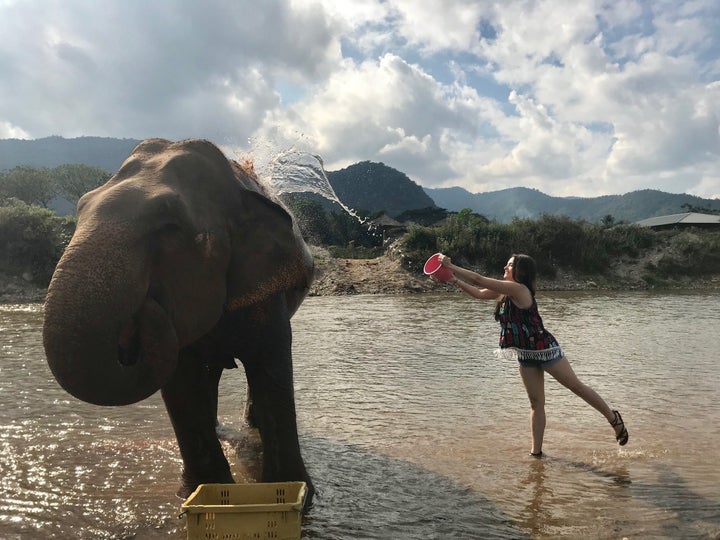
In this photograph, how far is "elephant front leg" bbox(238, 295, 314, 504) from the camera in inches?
159

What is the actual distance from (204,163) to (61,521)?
246 centimetres

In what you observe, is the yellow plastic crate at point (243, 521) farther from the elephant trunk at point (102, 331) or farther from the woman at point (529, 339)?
the woman at point (529, 339)

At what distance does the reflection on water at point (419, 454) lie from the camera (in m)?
3.88

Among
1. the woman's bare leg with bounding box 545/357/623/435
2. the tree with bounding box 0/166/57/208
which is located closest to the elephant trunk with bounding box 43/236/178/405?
the woman's bare leg with bounding box 545/357/623/435

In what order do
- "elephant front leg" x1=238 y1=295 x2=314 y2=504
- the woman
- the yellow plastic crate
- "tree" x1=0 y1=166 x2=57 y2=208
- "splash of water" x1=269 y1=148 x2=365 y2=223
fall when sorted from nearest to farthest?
the yellow plastic crate, "elephant front leg" x1=238 y1=295 x2=314 y2=504, the woman, "splash of water" x1=269 y1=148 x2=365 y2=223, "tree" x1=0 y1=166 x2=57 y2=208

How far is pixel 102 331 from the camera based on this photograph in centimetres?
273

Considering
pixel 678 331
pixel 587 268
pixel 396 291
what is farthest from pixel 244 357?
pixel 587 268

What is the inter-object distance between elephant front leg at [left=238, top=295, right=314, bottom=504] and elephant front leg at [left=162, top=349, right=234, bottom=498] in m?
0.39

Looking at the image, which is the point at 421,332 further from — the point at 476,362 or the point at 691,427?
the point at 691,427

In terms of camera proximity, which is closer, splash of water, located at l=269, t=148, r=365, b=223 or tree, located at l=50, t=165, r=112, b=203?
splash of water, located at l=269, t=148, r=365, b=223

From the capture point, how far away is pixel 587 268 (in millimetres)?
38531

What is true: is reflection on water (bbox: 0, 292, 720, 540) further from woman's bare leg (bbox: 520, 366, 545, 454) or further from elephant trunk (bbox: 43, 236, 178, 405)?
elephant trunk (bbox: 43, 236, 178, 405)

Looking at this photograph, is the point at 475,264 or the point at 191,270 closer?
the point at 191,270

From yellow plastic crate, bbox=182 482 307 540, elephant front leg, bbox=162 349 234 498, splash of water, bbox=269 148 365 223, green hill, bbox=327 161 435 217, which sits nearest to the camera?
yellow plastic crate, bbox=182 482 307 540
